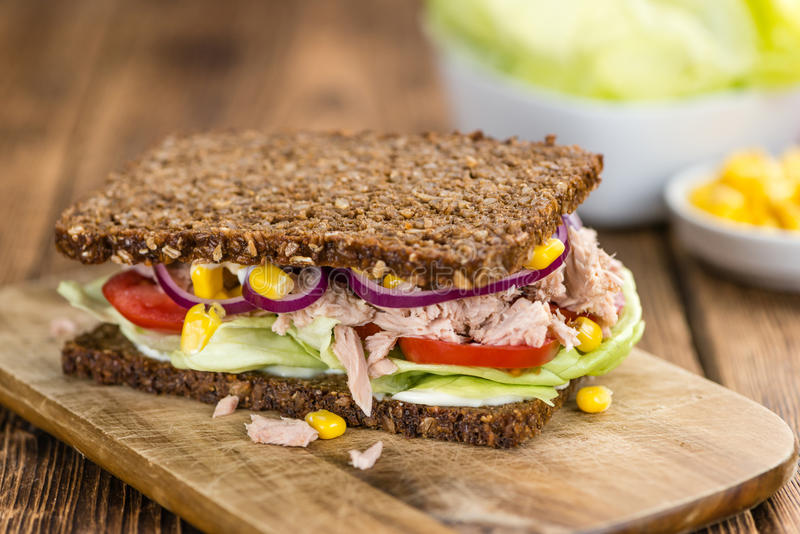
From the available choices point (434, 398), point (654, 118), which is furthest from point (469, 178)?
point (654, 118)

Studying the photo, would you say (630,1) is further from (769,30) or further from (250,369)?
(250,369)

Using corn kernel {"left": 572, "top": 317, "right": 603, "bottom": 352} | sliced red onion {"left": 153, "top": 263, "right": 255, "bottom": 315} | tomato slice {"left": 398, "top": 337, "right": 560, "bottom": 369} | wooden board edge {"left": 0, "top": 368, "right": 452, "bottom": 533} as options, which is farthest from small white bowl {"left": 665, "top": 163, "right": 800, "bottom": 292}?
wooden board edge {"left": 0, "top": 368, "right": 452, "bottom": 533}

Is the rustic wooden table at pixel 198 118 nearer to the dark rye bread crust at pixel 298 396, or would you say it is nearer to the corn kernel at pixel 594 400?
the dark rye bread crust at pixel 298 396

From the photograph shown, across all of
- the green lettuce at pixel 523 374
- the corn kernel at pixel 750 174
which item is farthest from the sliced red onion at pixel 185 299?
the corn kernel at pixel 750 174

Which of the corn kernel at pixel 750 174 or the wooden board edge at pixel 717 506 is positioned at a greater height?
the corn kernel at pixel 750 174

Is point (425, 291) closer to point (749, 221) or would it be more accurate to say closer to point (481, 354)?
point (481, 354)

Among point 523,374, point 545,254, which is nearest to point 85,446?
point 523,374

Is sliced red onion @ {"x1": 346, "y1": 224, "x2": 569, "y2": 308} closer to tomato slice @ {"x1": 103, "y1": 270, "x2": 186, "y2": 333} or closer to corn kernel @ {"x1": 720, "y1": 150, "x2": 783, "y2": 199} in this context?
tomato slice @ {"x1": 103, "y1": 270, "x2": 186, "y2": 333}
